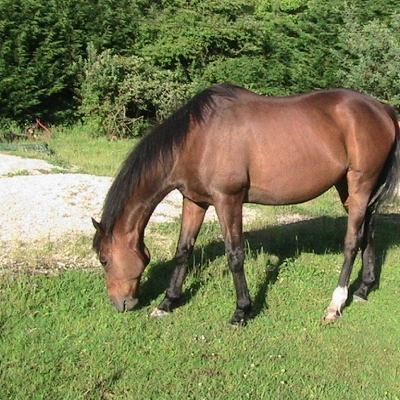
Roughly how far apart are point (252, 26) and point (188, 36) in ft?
7.22

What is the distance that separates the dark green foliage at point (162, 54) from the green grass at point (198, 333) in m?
10.7

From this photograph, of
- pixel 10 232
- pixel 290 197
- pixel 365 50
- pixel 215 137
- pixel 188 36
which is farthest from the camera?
pixel 188 36

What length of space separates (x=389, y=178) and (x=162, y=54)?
14.4 meters

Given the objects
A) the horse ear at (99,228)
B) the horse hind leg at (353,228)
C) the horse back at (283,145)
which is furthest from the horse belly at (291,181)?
the horse ear at (99,228)

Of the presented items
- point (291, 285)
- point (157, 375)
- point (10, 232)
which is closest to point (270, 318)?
point (291, 285)

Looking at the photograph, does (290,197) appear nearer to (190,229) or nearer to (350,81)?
(190,229)

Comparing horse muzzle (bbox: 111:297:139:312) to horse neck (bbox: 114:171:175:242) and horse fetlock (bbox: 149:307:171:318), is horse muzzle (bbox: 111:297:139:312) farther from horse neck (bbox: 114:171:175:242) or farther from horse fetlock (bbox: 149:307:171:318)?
horse neck (bbox: 114:171:175:242)

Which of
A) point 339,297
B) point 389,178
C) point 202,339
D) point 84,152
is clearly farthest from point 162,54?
point 202,339

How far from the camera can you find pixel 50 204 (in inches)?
313

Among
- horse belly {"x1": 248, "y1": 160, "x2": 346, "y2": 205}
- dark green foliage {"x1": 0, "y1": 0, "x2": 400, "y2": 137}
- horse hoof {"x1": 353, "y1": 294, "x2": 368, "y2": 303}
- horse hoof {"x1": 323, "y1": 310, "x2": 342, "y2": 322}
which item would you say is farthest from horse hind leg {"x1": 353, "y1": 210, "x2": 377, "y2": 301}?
dark green foliage {"x1": 0, "y1": 0, "x2": 400, "y2": 137}

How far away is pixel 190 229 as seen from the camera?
5.31 m

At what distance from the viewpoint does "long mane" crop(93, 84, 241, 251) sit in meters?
4.76

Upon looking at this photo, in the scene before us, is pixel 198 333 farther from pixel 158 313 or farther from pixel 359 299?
pixel 359 299

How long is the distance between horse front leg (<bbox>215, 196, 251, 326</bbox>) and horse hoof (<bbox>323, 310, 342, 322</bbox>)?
689 mm
